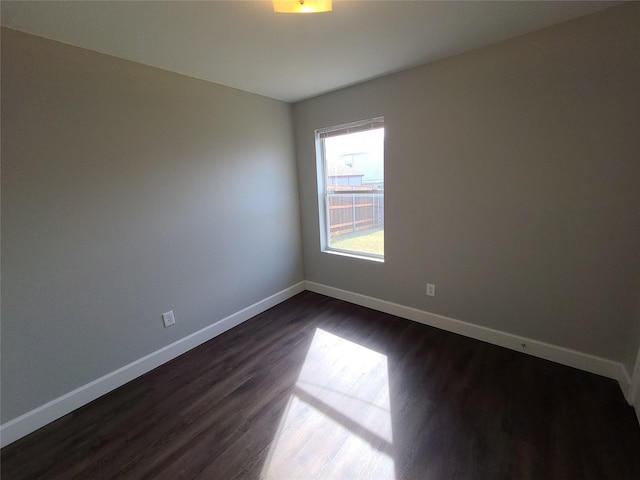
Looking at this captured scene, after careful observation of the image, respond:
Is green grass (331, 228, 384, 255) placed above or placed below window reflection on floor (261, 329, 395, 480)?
above

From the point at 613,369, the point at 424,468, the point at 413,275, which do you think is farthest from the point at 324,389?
the point at 613,369

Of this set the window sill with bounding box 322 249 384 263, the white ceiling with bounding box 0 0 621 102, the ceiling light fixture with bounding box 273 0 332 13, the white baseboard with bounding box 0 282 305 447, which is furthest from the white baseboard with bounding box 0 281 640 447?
the ceiling light fixture with bounding box 273 0 332 13

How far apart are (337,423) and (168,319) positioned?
157 cm

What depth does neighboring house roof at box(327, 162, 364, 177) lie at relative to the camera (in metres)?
2.91

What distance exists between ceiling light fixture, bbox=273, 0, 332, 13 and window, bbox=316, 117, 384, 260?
52.5 inches

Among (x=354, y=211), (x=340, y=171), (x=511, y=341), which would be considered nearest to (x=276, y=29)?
(x=340, y=171)

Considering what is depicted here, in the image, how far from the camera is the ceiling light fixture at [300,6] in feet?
4.27

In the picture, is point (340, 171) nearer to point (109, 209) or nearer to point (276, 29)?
point (276, 29)

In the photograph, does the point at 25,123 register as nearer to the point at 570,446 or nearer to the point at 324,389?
the point at 324,389

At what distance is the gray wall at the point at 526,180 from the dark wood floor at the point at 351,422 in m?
0.45

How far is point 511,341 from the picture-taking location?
2.17m

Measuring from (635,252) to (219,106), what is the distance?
322cm

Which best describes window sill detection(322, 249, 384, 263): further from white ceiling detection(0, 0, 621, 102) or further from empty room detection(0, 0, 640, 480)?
white ceiling detection(0, 0, 621, 102)

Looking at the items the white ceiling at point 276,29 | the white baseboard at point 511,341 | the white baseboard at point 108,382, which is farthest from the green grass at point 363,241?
the white ceiling at point 276,29
